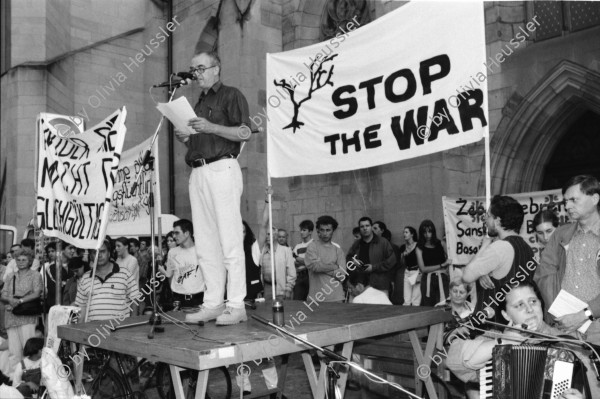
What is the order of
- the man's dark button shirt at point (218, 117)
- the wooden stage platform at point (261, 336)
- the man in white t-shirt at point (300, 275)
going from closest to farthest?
1. the wooden stage platform at point (261, 336)
2. the man's dark button shirt at point (218, 117)
3. the man in white t-shirt at point (300, 275)

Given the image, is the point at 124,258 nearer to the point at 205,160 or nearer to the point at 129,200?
the point at 129,200

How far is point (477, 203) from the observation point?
28.1 feet

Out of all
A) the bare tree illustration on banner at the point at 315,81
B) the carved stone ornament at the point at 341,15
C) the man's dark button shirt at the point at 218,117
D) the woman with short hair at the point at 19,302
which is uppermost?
the carved stone ornament at the point at 341,15

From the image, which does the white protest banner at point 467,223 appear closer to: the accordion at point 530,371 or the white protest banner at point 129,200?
the white protest banner at point 129,200

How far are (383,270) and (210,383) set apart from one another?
111 inches

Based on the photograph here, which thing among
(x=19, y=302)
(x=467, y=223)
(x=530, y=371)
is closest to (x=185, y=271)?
(x=19, y=302)

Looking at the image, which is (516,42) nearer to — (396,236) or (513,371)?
(396,236)

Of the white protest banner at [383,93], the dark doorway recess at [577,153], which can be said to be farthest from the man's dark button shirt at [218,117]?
the dark doorway recess at [577,153]

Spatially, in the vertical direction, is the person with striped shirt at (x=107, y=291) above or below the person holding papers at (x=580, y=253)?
below

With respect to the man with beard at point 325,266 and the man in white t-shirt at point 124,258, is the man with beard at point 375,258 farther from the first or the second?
the man in white t-shirt at point 124,258

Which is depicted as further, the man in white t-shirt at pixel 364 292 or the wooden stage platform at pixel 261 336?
the man in white t-shirt at pixel 364 292

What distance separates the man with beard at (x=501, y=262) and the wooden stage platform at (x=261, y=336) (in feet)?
2.48

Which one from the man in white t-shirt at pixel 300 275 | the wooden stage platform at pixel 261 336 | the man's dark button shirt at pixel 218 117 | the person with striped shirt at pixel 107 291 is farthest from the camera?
the man in white t-shirt at pixel 300 275

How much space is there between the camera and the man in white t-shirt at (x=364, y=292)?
6.96 m
